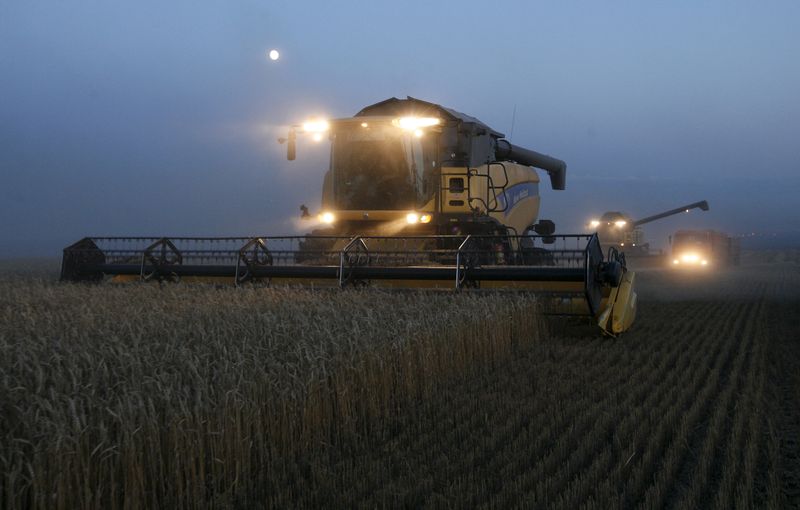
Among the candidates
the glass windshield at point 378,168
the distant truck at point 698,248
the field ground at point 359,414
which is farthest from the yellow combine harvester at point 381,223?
the distant truck at point 698,248

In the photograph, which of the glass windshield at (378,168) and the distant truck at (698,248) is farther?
the distant truck at (698,248)

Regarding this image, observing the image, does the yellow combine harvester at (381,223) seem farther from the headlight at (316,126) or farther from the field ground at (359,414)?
the field ground at (359,414)

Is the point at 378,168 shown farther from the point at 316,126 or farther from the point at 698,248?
the point at 698,248

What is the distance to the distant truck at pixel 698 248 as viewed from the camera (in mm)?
36062

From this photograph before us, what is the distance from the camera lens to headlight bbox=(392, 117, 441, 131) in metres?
10.8

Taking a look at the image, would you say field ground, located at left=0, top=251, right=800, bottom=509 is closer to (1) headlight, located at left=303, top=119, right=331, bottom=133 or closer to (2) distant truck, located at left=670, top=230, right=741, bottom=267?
(1) headlight, located at left=303, top=119, right=331, bottom=133

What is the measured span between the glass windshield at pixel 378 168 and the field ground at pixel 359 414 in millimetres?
3711

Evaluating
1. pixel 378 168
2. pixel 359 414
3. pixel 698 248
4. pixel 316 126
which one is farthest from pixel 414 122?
pixel 698 248

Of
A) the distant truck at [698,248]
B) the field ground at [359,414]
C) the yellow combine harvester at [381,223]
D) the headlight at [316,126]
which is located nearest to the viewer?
the field ground at [359,414]

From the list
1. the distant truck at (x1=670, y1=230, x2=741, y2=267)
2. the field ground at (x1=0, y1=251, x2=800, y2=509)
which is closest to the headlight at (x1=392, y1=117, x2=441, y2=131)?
the field ground at (x1=0, y1=251, x2=800, y2=509)

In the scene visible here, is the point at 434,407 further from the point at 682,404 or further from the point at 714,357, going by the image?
the point at 714,357

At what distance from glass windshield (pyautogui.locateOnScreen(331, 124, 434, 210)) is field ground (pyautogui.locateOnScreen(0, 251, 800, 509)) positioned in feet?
12.2

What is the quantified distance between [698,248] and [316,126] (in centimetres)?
2883

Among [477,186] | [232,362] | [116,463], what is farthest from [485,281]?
[116,463]
